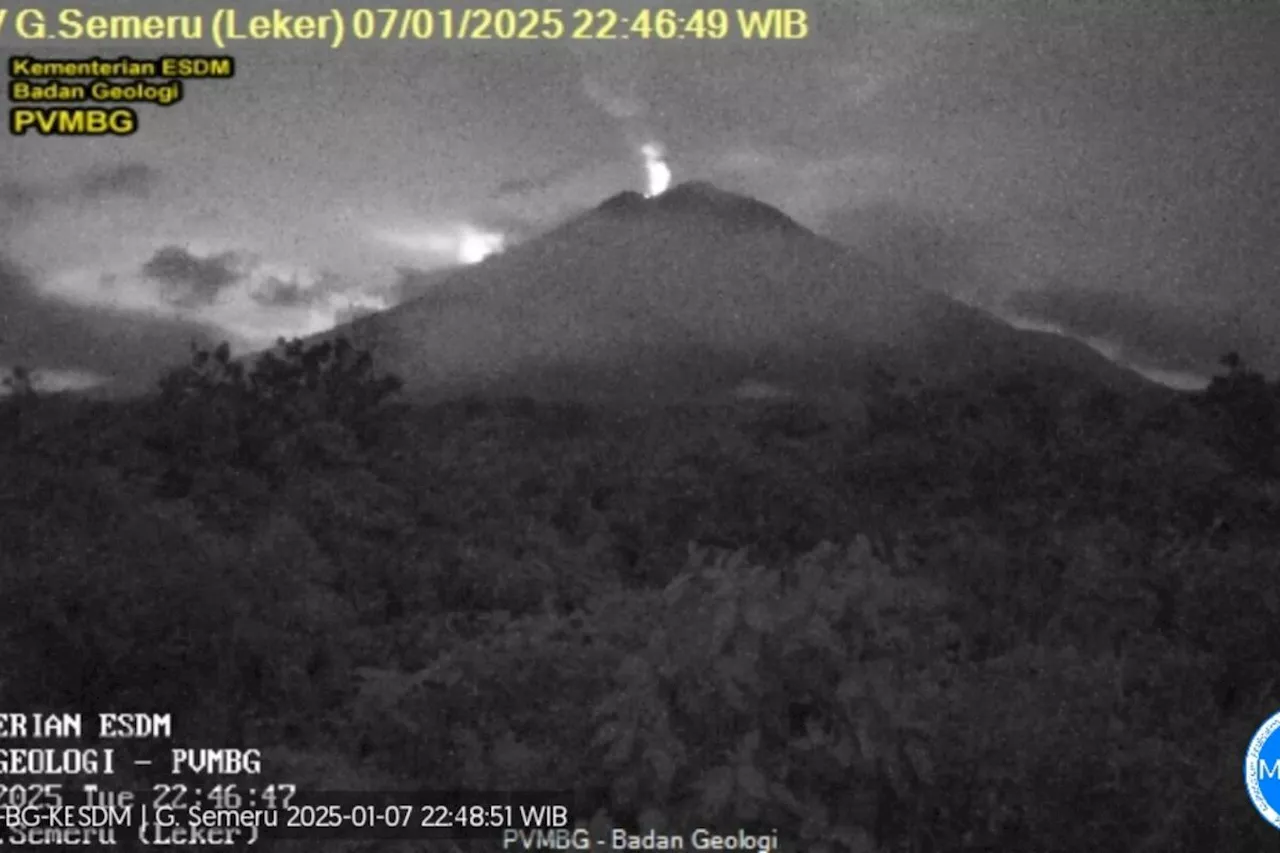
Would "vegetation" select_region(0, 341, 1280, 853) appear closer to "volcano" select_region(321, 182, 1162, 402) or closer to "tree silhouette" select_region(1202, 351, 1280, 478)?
"tree silhouette" select_region(1202, 351, 1280, 478)

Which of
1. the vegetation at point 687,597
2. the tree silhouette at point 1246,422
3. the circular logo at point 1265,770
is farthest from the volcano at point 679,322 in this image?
the circular logo at point 1265,770

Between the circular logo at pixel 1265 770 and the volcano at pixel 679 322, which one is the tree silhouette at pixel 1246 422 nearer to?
the volcano at pixel 679 322

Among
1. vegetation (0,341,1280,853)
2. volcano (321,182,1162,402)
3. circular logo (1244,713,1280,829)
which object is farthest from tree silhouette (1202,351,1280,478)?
circular logo (1244,713,1280,829)

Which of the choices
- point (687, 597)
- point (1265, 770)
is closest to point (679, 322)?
point (687, 597)

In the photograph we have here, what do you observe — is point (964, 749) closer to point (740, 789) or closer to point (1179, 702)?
point (740, 789)

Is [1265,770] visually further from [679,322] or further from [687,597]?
[679,322]

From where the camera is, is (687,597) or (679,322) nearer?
(687,597)
